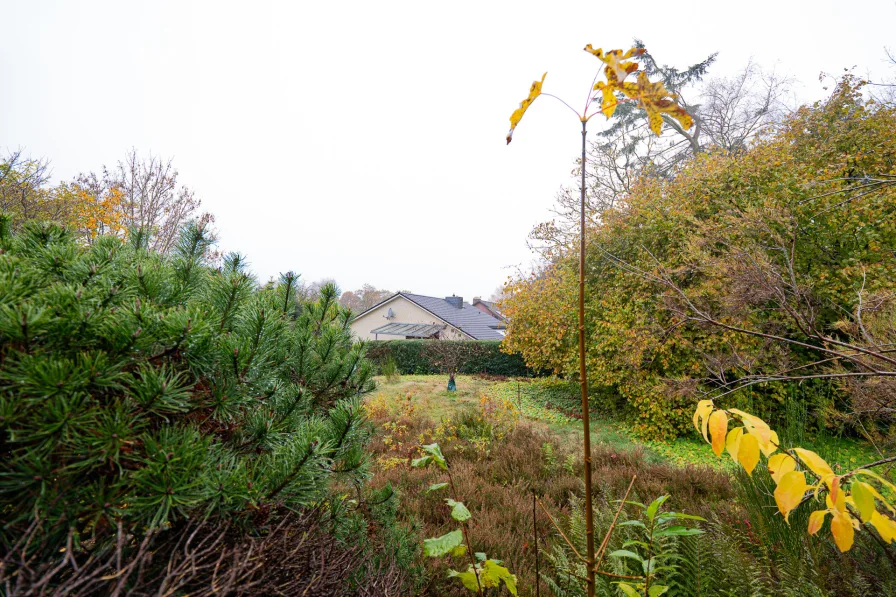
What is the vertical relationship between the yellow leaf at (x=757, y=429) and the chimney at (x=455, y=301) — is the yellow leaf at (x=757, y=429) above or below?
below

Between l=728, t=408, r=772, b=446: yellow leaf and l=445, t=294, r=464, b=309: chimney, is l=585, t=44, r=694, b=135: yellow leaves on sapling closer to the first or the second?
l=728, t=408, r=772, b=446: yellow leaf

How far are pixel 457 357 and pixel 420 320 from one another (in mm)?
11678

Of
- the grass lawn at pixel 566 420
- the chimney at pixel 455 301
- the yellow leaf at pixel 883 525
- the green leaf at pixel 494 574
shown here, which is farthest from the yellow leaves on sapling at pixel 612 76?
the chimney at pixel 455 301

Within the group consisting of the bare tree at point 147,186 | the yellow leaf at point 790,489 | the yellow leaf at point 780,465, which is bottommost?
the yellow leaf at point 790,489

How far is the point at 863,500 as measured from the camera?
737 millimetres

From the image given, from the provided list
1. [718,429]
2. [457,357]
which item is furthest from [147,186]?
[718,429]

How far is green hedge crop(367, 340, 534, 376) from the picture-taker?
16.2 meters

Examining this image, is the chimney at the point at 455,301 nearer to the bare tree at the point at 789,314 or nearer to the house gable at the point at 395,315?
the house gable at the point at 395,315

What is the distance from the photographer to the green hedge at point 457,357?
1623 centimetres

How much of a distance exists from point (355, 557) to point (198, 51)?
74.1ft

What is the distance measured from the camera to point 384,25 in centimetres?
1634

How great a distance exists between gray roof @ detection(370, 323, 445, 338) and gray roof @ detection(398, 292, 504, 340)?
1.07 metres

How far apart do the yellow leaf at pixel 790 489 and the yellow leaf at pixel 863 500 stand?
0.25 feet

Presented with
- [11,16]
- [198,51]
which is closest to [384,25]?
[198,51]
